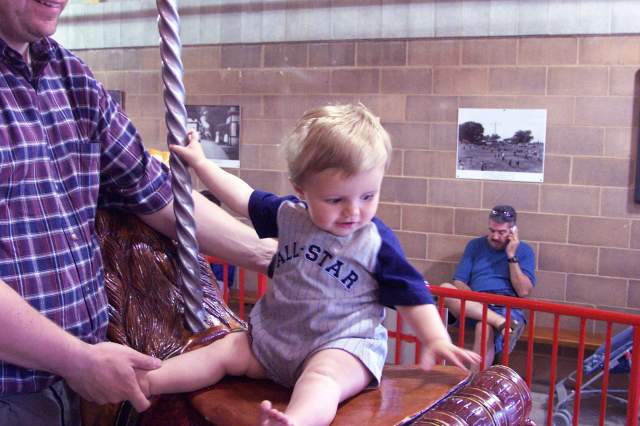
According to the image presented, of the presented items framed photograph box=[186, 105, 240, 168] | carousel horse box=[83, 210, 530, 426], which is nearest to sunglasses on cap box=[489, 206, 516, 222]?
framed photograph box=[186, 105, 240, 168]

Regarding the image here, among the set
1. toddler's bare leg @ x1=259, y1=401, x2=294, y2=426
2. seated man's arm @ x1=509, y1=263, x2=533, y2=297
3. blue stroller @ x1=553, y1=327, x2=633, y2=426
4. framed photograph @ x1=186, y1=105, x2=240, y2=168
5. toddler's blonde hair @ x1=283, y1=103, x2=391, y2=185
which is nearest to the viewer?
toddler's bare leg @ x1=259, y1=401, x2=294, y2=426

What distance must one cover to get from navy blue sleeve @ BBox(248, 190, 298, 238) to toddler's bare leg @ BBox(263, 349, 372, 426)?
315 mm

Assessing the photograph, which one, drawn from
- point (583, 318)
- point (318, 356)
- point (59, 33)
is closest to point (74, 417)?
point (318, 356)

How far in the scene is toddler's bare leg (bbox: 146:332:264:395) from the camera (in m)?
1.33

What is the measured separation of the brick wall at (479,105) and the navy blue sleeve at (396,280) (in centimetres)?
379

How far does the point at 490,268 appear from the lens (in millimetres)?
4746

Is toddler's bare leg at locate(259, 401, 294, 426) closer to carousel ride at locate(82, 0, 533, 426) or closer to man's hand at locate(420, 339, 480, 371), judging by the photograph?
carousel ride at locate(82, 0, 533, 426)

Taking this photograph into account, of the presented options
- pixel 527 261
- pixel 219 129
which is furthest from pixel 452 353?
pixel 219 129

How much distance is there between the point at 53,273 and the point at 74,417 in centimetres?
34

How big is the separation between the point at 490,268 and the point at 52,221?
3797 mm

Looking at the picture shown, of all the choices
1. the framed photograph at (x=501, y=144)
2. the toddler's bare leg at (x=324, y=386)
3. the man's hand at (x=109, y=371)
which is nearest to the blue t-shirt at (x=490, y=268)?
the framed photograph at (x=501, y=144)

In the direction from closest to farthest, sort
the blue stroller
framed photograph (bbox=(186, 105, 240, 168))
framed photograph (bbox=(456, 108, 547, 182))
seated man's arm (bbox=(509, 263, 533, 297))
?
the blue stroller, seated man's arm (bbox=(509, 263, 533, 297)), framed photograph (bbox=(456, 108, 547, 182)), framed photograph (bbox=(186, 105, 240, 168))

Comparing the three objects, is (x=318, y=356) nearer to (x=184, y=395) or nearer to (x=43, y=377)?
(x=184, y=395)

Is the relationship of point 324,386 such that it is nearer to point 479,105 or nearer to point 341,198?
point 341,198
